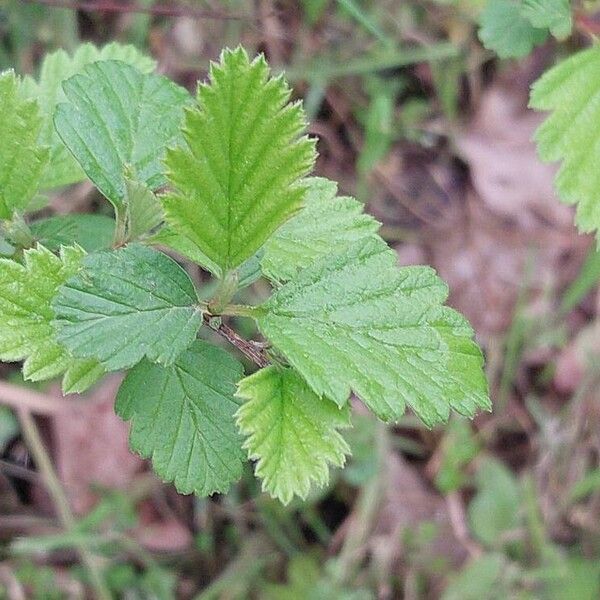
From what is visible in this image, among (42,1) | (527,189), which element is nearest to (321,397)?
(42,1)

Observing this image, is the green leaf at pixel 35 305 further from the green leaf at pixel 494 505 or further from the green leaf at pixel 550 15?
the green leaf at pixel 494 505

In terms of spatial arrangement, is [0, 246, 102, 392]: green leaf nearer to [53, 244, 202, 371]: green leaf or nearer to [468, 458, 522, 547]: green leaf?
[53, 244, 202, 371]: green leaf

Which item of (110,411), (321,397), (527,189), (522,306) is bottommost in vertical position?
(110,411)

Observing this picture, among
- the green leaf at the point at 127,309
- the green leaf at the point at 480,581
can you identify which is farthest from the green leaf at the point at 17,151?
the green leaf at the point at 480,581

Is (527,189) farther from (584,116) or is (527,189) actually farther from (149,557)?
(149,557)

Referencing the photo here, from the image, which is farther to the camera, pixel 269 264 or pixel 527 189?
pixel 527 189

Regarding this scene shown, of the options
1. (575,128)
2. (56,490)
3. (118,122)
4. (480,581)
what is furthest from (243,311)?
(480,581)
